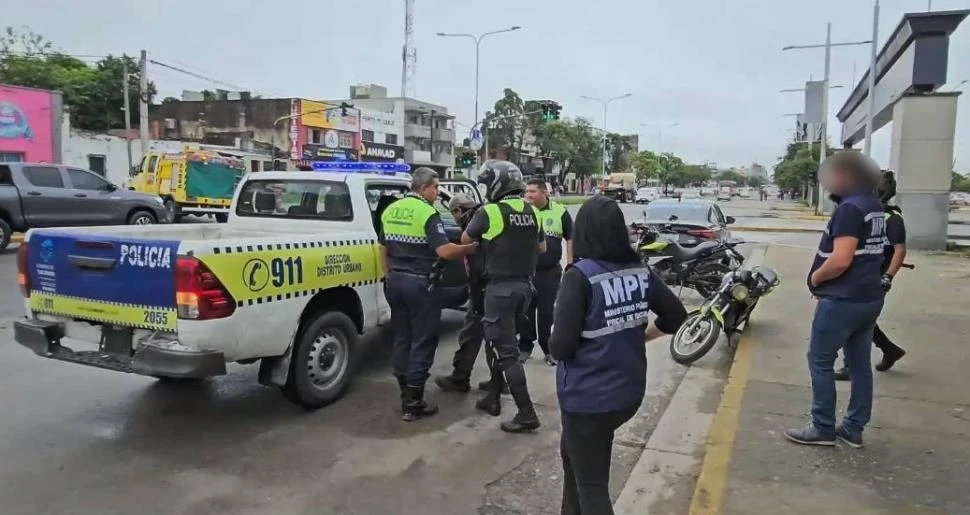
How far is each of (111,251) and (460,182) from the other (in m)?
5.91

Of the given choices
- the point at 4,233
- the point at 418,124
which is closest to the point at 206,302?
the point at 4,233

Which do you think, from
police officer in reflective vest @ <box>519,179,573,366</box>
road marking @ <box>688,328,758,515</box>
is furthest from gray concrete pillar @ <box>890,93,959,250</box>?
police officer in reflective vest @ <box>519,179,573,366</box>

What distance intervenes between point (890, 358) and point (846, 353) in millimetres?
2182

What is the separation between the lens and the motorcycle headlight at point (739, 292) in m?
7.38

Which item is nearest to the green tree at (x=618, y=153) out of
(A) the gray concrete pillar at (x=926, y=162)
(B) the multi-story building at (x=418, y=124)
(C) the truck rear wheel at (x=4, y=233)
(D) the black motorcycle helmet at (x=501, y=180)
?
(B) the multi-story building at (x=418, y=124)

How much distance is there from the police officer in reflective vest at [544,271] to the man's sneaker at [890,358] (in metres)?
2.85

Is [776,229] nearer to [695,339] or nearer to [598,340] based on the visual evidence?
[695,339]

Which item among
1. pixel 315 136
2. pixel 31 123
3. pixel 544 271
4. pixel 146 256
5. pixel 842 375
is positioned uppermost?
pixel 315 136

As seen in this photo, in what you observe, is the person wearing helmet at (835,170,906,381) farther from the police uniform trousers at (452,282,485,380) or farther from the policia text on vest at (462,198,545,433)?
the police uniform trousers at (452,282,485,380)

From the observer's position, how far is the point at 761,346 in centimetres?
739

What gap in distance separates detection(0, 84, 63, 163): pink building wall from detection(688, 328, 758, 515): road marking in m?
28.7

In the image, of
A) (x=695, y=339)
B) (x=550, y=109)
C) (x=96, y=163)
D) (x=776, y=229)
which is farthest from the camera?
(x=96, y=163)

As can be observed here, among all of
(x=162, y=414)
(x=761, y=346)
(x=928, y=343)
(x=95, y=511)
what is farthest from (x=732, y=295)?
(x=95, y=511)

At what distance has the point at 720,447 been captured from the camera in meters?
4.48
